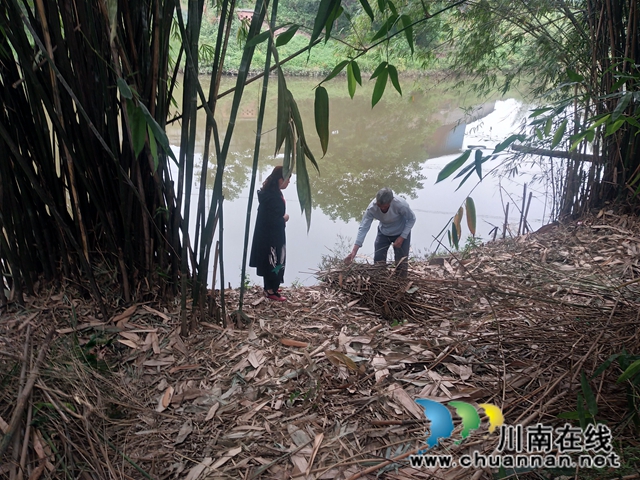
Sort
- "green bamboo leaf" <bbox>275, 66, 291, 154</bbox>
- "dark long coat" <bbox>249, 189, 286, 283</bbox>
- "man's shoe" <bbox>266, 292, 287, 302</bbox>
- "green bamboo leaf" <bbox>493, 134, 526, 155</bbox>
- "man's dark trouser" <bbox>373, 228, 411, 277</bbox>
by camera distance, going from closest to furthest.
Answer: "green bamboo leaf" <bbox>493, 134, 526, 155</bbox>, "green bamboo leaf" <bbox>275, 66, 291, 154</bbox>, "man's shoe" <bbox>266, 292, 287, 302</bbox>, "dark long coat" <bbox>249, 189, 286, 283</bbox>, "man's dark trouser" <bbox>373, 228, 411, 277</bbox>

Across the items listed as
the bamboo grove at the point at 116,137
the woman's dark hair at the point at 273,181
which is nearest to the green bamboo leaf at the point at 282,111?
the bamboo grove at the point at 116,137

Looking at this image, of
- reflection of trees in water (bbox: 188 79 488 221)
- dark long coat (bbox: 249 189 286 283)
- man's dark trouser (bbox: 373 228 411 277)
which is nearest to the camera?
dark long coat (bbox: 249 189 286 283)

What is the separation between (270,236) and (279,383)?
1.42 metres

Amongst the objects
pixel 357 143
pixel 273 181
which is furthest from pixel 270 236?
pixel 357 143

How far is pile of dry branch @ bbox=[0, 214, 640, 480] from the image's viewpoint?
109cm

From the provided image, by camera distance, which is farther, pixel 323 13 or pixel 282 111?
pixel 282 111

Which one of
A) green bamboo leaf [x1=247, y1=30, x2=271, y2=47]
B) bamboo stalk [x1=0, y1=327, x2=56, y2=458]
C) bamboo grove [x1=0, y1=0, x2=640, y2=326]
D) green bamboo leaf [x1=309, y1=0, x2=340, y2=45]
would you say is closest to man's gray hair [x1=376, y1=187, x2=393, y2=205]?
bamboo grove [x1=0, y1=0, x2=640, y2=326]

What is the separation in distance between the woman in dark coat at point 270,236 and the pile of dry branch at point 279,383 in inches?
30.2

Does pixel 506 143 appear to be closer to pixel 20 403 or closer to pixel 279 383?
pixel 279 383

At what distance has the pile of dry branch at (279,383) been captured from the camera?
1094 millimetres

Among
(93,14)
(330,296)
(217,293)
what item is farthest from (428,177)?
(93,14)

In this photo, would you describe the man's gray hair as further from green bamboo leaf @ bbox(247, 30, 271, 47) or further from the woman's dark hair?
green bamboo leaf @ bbox(247, 30, 271, 47)

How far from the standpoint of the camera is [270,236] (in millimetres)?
2742

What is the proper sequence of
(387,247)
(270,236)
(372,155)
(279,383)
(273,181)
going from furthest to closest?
(372,155), (387,247), (270,236), (273,181), (279,383)
